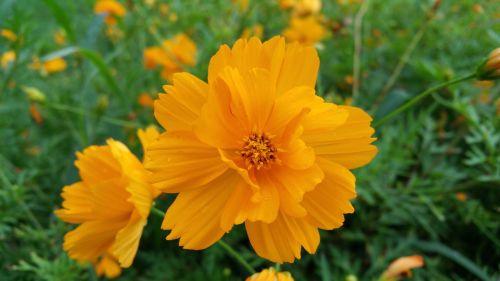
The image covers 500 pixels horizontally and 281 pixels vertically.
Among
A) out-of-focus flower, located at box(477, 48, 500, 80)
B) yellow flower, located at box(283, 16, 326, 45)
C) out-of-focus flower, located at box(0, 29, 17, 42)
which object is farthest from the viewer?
yellow flower, located at box(283, 16, 326, 45)

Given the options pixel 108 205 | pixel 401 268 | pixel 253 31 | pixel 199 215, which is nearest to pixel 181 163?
pixel 199 215

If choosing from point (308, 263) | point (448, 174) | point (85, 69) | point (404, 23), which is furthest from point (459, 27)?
point (85, 69)

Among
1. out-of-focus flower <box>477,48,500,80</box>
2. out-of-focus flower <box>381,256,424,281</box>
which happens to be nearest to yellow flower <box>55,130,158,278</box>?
out-of-focus flower <box>381,256,424,281</box>

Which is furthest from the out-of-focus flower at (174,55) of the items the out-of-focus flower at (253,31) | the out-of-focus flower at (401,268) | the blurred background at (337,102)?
the out-of-focus flower at (401,268)

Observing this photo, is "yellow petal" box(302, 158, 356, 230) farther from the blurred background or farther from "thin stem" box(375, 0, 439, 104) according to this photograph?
"thin stem" box(375, 0, 439, 104)

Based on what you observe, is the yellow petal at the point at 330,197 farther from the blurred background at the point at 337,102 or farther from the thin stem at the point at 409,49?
the thin stem at the point at 409,49

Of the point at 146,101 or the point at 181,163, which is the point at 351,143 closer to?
the point at 181,163
